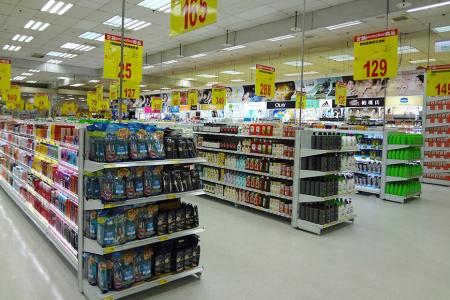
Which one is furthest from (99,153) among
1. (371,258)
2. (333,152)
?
(333,152)

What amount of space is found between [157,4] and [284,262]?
7.16 meters

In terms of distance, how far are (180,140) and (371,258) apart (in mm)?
3078

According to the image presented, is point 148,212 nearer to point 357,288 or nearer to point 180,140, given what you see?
point 180,140

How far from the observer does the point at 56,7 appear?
29.4 feet

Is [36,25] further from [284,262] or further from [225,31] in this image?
[284,262]

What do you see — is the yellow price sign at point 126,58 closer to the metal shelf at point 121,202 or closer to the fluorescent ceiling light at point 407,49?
the metal shelf at point 121,202

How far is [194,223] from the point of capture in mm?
3734

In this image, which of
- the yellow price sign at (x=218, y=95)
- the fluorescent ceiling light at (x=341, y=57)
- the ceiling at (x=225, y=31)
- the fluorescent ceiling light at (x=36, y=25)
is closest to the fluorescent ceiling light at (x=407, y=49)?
the ceiling at (x=225, y=31)

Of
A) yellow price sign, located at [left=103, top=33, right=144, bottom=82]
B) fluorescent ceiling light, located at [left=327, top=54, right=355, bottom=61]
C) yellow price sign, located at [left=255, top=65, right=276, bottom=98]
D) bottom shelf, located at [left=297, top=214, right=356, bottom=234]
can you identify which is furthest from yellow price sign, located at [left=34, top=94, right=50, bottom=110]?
bottom shelf, located at [left=297, top=214, right=356, bottom=234]

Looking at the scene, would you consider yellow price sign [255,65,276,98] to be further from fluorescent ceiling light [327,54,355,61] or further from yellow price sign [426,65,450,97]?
yellow price sign [426,65,450,97]

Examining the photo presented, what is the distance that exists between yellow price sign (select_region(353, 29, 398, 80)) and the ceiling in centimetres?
126

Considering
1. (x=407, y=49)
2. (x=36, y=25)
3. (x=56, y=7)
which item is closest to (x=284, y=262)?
(x=56, y=7)

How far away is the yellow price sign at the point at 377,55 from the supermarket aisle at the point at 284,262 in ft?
9.85

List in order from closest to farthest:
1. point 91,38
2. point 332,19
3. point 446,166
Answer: point 332,19 < point 446,166 < point 91,38
